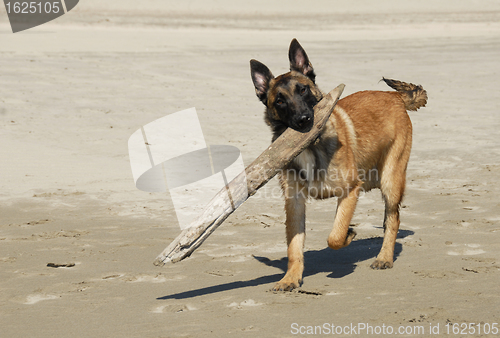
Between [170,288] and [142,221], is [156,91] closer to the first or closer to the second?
[142,221]

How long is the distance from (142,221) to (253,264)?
2086 mm

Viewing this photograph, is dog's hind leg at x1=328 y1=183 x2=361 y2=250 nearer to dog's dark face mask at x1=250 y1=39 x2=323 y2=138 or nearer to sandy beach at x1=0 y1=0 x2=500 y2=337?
sandy beach at x1=0 y1=0 x2=500 y2=337

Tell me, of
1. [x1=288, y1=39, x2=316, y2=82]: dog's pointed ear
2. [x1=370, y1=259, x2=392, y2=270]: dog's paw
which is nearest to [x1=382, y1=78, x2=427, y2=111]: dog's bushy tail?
[x1=288, y1=39, x2=316, y2=82]: dog's pointed ear

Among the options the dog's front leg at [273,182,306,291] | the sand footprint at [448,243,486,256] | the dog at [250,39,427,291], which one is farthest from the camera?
the sand footprint at [448,243,486,256]

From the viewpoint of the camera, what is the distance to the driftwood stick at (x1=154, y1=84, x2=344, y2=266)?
4512 mm

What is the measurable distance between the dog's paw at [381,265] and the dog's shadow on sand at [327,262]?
0.19m

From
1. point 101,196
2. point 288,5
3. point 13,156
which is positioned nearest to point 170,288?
point 101,196

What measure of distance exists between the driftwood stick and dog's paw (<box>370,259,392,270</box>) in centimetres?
138

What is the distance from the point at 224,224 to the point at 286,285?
233 cm

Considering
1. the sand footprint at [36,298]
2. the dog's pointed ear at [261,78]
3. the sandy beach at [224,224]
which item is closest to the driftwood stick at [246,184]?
the sandy beach at [224,224]

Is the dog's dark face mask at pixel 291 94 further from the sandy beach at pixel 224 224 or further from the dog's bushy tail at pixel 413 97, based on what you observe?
the dog's bushy tail at pixel 413 97

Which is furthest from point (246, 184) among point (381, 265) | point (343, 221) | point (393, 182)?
point (393, 182)

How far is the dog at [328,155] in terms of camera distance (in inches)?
199

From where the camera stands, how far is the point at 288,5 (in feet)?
142
